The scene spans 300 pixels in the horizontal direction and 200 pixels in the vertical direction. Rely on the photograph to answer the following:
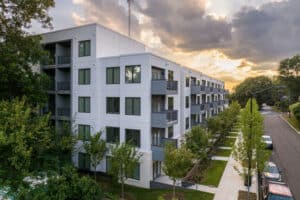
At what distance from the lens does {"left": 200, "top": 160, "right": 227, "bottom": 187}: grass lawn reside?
2156 centimetres

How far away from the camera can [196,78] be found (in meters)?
37.0

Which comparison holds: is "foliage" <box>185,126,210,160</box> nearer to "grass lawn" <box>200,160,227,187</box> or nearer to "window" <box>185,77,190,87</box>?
"grass lawn" <box>200,160,227,187</box>

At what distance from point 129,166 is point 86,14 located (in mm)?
17049

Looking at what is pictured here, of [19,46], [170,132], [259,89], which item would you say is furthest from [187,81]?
[259,89]

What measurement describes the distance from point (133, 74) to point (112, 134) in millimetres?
6337

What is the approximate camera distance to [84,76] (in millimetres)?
24031

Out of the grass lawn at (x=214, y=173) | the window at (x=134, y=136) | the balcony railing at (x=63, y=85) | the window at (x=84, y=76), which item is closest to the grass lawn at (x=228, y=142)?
the grass lawn at (x=214, y=173)

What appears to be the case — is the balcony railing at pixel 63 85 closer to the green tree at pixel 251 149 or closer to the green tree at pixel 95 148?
the green tree at pixel 95 148

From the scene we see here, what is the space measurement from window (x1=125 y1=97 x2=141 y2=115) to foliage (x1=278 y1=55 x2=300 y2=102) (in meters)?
55.3

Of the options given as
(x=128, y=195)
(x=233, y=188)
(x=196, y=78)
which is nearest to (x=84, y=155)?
(x=128, y=195)

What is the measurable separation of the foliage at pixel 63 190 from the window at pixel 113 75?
11581 mm

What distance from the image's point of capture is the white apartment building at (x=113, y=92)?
2111cm

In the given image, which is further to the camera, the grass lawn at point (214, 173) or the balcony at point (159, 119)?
the grass lawn at point (214, 173)

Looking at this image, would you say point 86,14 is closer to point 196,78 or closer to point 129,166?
point 129,166
